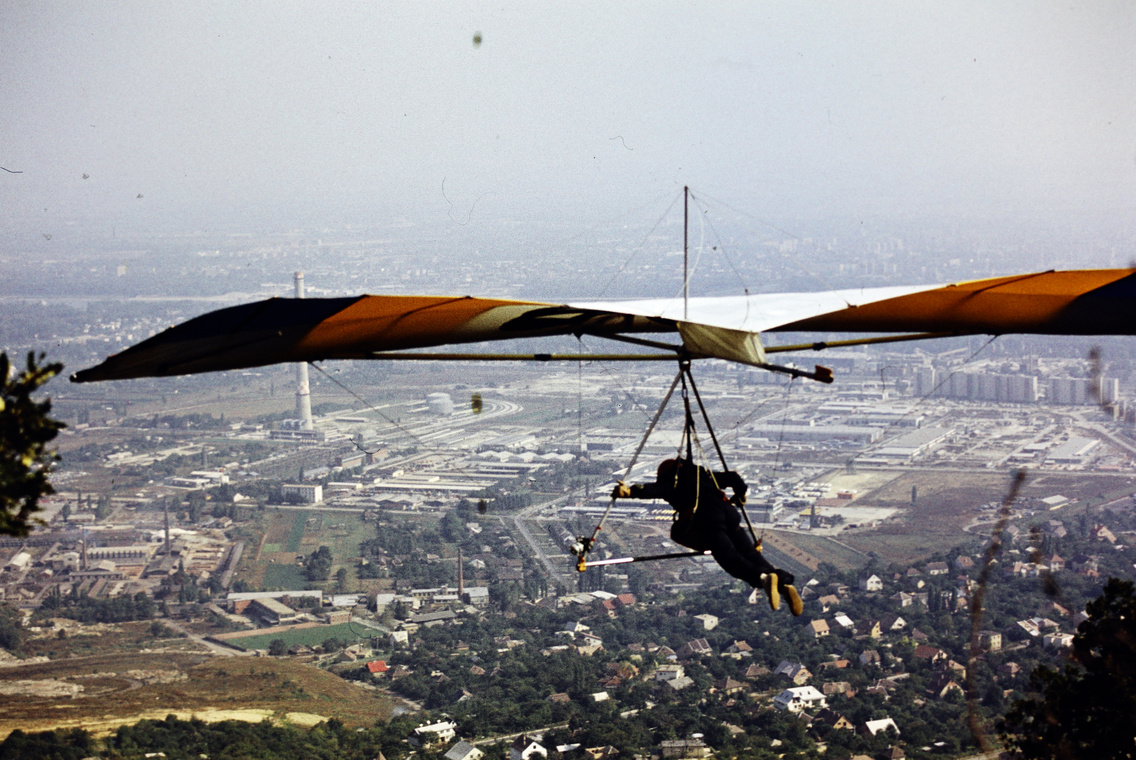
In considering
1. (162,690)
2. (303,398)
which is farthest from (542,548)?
(303,398)

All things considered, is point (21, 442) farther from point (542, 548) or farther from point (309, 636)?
point (542, 548)

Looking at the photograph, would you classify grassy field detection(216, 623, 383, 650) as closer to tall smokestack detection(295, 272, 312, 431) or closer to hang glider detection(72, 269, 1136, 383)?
hang glider detection(72, 269, 1136, 383)

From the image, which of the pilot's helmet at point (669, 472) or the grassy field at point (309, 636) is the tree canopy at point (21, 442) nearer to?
the pilot's helmet at point (669, 472)

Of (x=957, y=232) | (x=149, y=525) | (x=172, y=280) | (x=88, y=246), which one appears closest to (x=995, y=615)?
(x=149, y=525)

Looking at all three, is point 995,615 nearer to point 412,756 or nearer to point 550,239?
point 412,756

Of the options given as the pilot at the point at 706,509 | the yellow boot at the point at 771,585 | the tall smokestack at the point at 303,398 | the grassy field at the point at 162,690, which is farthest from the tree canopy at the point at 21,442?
the tall smokestack at the point at 303,398

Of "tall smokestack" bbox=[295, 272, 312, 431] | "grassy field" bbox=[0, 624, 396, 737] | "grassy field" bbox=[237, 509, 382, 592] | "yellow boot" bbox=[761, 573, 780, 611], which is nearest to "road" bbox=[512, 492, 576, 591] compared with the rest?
"grassy field" bbox=[237, 509, 382, 592]
